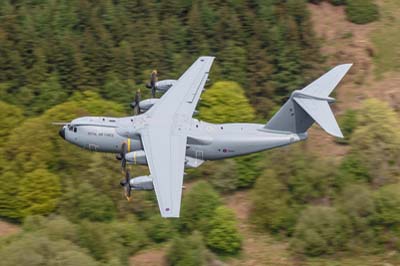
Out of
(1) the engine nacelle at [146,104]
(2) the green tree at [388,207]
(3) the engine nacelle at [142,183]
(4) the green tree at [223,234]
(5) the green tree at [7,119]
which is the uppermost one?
(1) the engine nacelle at [146,104]

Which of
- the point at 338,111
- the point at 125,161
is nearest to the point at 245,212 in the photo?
the point at 338,111

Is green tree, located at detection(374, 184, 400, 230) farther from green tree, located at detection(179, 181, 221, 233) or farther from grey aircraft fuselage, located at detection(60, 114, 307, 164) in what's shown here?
grey aircraft fuselage, located at detection(60, 114, 307, 164)

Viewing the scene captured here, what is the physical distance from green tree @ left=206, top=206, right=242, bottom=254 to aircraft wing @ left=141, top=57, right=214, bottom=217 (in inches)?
702

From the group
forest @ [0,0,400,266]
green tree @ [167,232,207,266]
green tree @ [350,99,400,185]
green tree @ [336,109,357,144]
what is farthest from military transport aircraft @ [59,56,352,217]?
green tree @ [336,109,357,144]

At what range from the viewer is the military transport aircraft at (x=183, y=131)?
216 feet

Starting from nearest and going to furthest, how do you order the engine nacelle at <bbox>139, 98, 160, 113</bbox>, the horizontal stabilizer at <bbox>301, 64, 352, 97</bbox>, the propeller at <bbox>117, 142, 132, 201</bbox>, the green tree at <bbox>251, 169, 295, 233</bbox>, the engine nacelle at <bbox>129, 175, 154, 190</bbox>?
the engine nacelle at <bbox>129, 175, 154, 190</bbox>
the propeller at <bbox>117, 142, 132, 201</bbox>
the horizontal stabilizer at <bbox>301, 64, 352, 97</bbox>
the engine nacelle at <bbox>139, 98, 160, 113</bbox>
the green tree at <bbox>251, 169, 295, 233</bbox>

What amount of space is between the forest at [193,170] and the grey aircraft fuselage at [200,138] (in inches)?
478

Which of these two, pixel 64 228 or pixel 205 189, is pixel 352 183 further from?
pixel 64 228

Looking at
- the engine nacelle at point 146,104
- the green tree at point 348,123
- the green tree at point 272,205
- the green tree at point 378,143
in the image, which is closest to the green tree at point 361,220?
the green tree at point 378,143

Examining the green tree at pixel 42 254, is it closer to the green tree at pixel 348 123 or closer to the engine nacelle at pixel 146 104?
the engine nacelle at pixel 146 104

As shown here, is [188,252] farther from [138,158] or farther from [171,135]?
[138,158]

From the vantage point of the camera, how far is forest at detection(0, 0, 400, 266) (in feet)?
287

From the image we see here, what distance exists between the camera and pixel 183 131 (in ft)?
223

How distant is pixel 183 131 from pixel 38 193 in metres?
24.5
